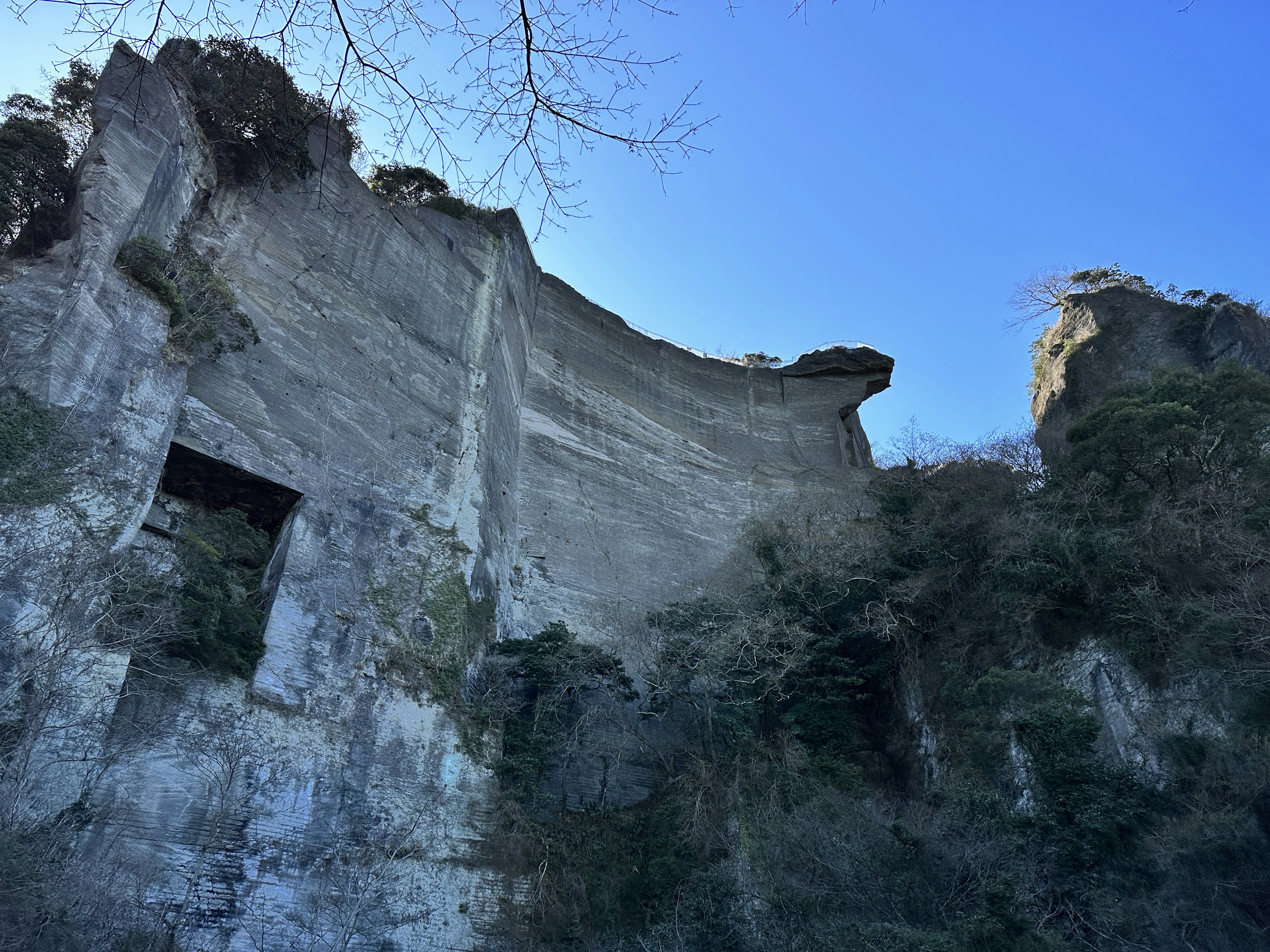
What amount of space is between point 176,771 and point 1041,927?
10.3 meters

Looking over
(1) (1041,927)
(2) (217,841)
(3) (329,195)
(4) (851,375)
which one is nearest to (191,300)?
(3) (329,195)

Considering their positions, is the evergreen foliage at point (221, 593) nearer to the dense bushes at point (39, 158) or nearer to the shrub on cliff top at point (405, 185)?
the dense bushes at point (39, 158)

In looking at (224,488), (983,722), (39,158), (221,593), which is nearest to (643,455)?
(224,488)

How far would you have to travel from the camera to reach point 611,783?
15.0m

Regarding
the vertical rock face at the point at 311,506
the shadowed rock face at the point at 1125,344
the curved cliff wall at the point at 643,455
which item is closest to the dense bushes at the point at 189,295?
the vertical rock face at the point at 311,506

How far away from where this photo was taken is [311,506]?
13414 mm

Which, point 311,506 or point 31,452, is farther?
point 311,506

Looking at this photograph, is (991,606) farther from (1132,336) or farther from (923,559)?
(1132,336)

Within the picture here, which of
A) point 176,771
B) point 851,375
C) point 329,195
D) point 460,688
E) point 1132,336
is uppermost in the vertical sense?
point 851,375

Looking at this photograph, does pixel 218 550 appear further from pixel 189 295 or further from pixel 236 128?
pixel 236 128

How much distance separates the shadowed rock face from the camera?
18.5 metres

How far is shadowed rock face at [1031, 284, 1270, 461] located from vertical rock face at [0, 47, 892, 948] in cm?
918

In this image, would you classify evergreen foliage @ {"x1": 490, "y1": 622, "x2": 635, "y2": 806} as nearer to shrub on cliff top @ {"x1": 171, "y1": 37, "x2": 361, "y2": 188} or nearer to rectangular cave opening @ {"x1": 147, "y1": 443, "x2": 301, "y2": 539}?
rectangular cave opening @ {"x1": 147, "y1": 443, "x2": 301, "y2": 539}

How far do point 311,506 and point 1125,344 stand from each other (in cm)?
1834
